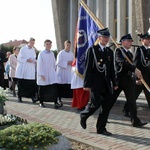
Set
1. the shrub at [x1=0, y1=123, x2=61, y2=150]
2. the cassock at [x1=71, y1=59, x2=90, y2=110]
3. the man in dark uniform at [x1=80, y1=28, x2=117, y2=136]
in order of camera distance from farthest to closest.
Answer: the cassock at [x1=71, y1=59, x2=90, y2=110] < the man in dark uniform at [x1=80, y1=28, x2=117, y2=136] < the shrub at [x1=0, y1=123, x2=61, y2=150]

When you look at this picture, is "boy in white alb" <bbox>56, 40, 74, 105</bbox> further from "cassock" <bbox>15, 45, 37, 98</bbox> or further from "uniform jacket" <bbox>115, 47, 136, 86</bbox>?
"uniform jacket" <bbox>115, 47, 136, 86</bbox>

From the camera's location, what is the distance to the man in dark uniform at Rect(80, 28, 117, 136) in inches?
238

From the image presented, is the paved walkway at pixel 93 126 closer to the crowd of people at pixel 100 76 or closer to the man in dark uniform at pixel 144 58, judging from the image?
the crowd of people at pixel 100 76

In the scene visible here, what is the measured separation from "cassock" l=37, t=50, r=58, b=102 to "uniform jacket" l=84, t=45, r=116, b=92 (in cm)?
383

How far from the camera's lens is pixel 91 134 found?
6.17m

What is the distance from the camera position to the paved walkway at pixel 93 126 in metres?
5.48

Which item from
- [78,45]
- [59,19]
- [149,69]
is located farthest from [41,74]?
[59,19]

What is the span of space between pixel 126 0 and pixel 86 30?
230 inches

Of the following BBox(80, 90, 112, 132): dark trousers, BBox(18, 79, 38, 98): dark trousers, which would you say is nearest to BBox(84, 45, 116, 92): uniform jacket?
BBox(80, 90, 112, 132): dark trousers

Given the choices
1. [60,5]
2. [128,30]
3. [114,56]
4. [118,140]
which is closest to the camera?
[118,140]

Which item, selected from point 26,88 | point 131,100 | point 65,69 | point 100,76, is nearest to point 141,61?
point 131,100

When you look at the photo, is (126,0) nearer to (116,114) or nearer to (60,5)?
(60,5)

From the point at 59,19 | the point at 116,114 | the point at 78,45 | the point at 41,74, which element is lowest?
the point at 116,114

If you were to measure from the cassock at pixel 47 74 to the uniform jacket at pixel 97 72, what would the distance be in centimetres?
383
